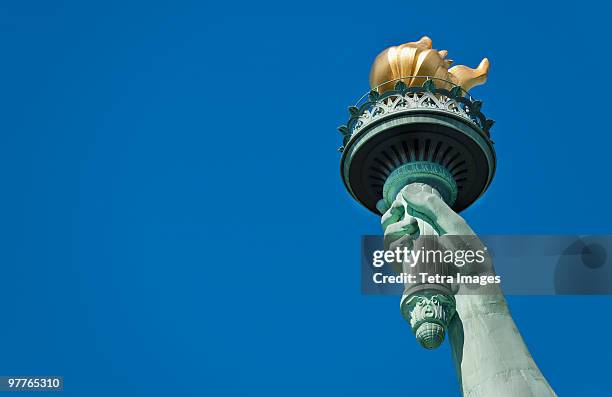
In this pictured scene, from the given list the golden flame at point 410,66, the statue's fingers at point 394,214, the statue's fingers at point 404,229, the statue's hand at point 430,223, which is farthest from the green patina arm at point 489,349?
the golden flame at point 410,66

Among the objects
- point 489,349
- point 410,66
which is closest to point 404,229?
point 489,349

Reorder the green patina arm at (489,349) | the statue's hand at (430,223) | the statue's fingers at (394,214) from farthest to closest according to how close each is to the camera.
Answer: the statue's fingers at (394,214) → the statue's hand at (430,223) → the green patina arm at (489,349)

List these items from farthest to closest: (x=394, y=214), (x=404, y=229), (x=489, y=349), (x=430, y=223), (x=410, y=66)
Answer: (x=410, y=66) < (x=394, y=214) < (x=404, y=229) < (x=430, y=223) < (x=489, y=349)

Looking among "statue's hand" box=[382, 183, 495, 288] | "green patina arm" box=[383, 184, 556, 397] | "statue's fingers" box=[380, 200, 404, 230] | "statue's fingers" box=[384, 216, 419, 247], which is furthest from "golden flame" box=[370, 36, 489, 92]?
"green patina arm" box=[383, 184, 556, 397]

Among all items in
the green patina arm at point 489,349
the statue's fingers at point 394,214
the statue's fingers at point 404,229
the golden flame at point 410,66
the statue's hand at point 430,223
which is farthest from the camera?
the golden flame at point 410,66

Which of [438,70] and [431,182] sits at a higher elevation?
[438,70]

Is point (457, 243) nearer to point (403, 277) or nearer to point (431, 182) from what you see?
point (403, 277)

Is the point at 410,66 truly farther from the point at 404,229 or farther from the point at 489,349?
the point at 489,349

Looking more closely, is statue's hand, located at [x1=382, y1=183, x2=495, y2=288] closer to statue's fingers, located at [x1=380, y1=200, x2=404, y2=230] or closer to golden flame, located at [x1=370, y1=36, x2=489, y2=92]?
statue's fingers, located at [x1=380, y1=200, x2=404, y2=230]

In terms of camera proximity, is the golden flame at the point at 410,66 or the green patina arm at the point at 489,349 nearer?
the green patina arm at the point at 489,349

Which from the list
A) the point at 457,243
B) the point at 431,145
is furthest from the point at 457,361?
the point at 431,145

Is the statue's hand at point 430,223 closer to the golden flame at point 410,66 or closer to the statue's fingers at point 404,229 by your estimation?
the statue's fingers at point 404,229
